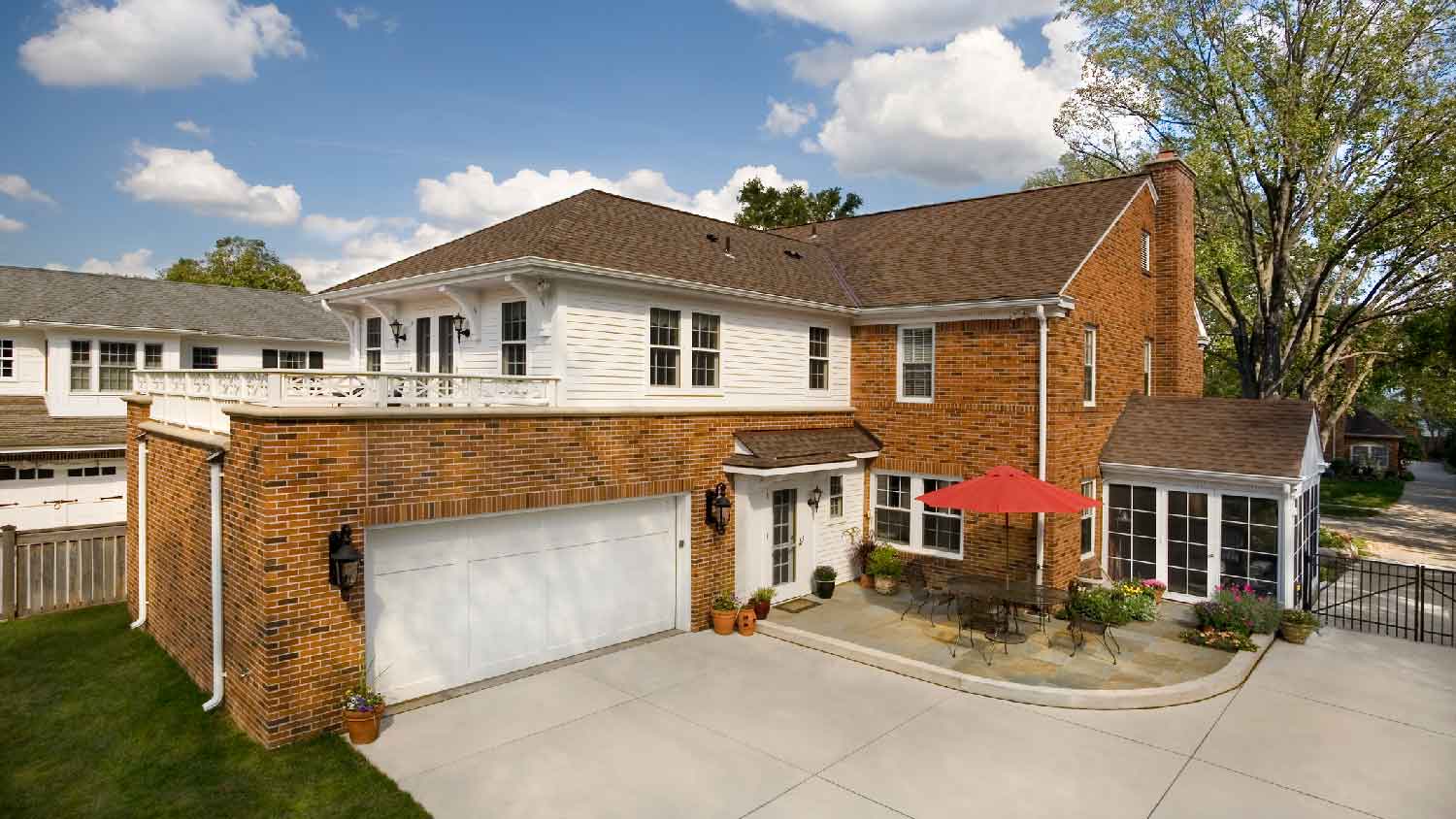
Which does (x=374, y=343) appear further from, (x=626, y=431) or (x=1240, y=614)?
(x=1240, y=614)

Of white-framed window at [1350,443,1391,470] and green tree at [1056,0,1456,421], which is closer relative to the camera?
green tree at [1056,0,1456,421]

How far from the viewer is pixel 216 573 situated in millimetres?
8938

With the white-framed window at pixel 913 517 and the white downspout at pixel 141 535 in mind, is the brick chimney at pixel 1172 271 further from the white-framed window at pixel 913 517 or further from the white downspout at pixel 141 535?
the white downspout at pixel 141 535

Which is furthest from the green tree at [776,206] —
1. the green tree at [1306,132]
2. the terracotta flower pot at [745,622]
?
the terracotta flower pot at [745,622]

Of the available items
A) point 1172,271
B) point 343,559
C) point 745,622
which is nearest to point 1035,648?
point 745,622

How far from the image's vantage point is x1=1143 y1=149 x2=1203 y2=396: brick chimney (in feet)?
57.0

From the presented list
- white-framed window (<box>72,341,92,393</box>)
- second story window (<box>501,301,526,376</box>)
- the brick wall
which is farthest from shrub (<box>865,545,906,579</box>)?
white-framed window (<box>72,341,92,393</box>)

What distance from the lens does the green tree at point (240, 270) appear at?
4925cm

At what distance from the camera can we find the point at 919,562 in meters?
14.8

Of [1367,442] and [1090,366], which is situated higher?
[1090,366]

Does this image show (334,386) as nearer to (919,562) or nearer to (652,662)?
(652,662)

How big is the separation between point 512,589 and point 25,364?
20.8 m

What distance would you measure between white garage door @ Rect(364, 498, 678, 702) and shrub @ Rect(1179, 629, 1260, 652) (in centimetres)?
839

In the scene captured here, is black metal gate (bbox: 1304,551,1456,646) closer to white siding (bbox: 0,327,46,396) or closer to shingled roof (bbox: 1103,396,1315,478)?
shingled roof (bbox: 1103,396,1315,478)
